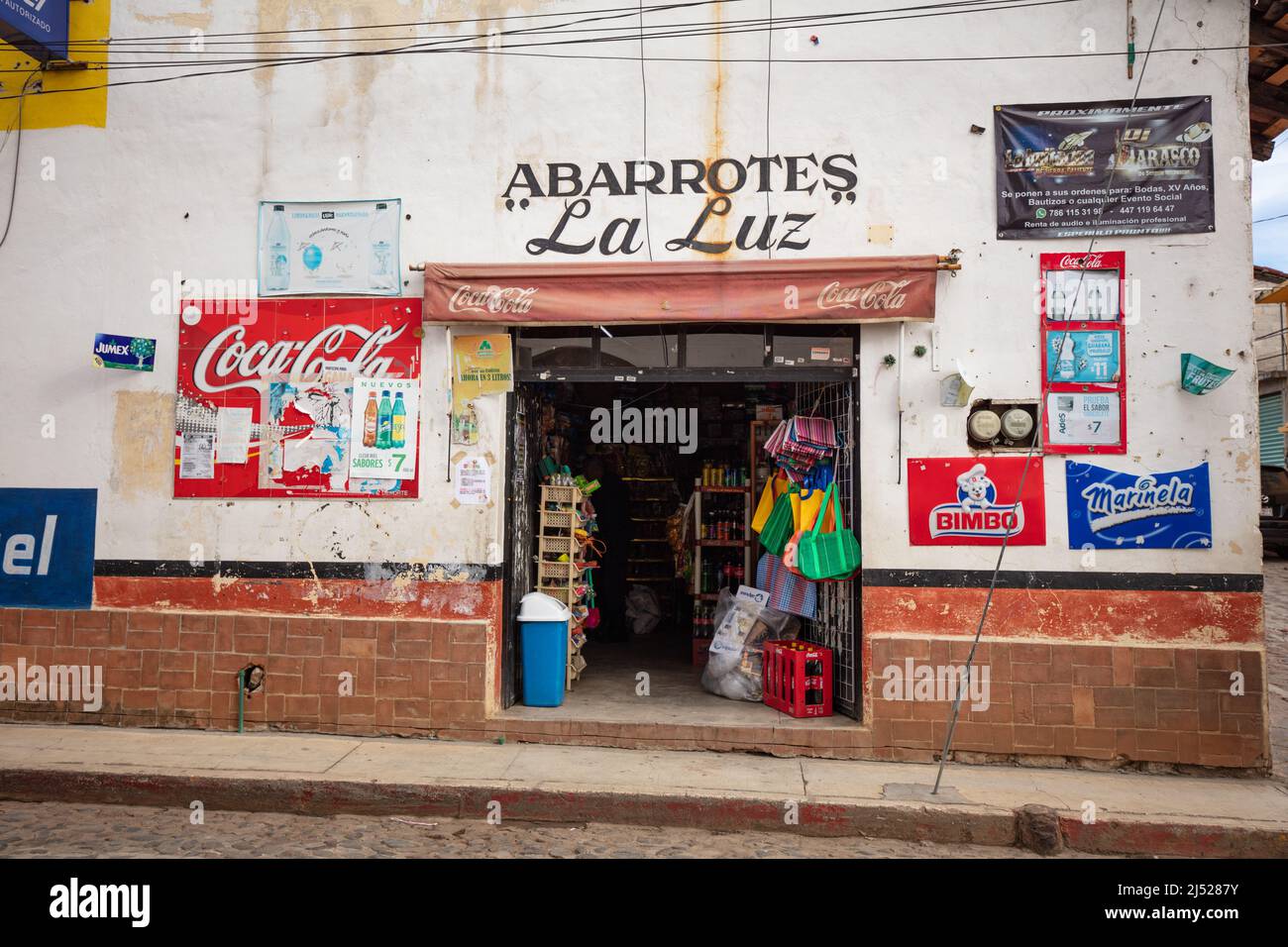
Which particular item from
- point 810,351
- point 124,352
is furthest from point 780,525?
point 124,352

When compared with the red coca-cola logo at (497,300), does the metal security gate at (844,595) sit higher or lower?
lower

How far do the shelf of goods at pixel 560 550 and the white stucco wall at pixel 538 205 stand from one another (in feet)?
Result: 3.86

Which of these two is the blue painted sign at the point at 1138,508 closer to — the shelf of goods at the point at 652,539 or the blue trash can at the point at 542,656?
the blue trash can at the point at 542,656

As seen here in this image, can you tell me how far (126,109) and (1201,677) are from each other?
9.92 metres

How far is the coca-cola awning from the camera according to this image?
6.78 m

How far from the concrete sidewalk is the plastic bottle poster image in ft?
7.36

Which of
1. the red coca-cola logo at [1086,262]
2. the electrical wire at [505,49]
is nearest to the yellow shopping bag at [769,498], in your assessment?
the red coca-cola logo at [1086,262]

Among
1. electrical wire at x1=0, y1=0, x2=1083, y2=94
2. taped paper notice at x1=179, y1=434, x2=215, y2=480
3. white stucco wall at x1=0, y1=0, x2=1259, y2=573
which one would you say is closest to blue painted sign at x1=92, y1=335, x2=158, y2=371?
white stucco wall at x1=0, y1=0, x2=1259, y2=573

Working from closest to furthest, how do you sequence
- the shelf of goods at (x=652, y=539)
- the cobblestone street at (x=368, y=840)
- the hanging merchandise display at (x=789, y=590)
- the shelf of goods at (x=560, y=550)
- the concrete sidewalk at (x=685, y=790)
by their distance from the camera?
1. the cobblestone street at (x=368, y=840)
2. the concrete sidewalk at (x=685, y=790)
3. the hanging merchandise display at (x=789, y=590)
4. the shelf of goods at (x=560, y=550)
5. the shelf of goods at (x=652, y=539)

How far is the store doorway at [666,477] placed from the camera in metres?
7.21

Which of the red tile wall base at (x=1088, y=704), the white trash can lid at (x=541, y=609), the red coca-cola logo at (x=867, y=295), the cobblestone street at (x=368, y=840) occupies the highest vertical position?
the red coca-cola logo at (x=867, y=295)

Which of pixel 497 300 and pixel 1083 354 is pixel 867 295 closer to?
pixel 1083 354

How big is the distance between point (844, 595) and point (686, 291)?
9.29 feet

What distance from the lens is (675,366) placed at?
7.32m
